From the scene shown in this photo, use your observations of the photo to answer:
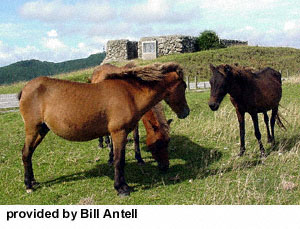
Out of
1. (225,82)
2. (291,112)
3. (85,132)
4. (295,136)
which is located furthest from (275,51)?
(85,132)

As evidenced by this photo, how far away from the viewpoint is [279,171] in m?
6.45

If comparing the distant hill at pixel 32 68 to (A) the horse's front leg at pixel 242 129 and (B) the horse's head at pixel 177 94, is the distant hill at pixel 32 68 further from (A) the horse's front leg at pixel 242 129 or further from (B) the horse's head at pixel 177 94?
(B) the horse's head at pixel 177 94

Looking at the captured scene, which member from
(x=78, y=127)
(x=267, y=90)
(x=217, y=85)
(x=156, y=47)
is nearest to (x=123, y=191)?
(x=78, y=127)

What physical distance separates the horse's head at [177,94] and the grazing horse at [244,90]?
0.90 metres

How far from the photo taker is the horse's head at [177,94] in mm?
5707

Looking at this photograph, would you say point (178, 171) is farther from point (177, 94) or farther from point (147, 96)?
point (147, 96)

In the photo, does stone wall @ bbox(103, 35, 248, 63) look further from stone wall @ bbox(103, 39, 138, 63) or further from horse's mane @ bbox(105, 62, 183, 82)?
horse's mane @ bbox(105, 62, 183, 82)

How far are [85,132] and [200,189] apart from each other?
2.23 metres

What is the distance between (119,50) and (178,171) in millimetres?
32864

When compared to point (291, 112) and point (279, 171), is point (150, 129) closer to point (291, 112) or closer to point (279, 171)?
point (279, 171)

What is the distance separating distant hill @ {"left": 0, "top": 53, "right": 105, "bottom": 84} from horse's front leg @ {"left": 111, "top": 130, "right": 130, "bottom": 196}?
108 feet

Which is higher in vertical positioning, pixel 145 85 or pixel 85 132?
pixel 145 85

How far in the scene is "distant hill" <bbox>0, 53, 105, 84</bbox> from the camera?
1528 inches

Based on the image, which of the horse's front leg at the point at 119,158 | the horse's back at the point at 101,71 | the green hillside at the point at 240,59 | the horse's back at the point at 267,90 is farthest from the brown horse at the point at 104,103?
the green hillside at the point at 240,59
